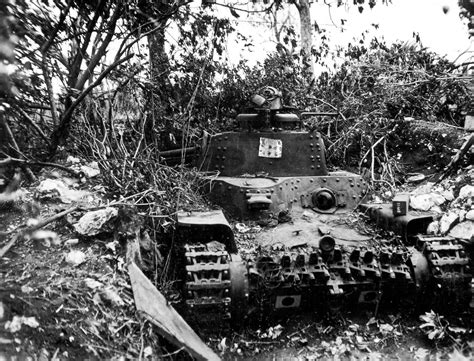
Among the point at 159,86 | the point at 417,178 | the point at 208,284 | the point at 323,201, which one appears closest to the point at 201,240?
the point at 208,284

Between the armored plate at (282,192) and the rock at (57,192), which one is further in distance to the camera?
the armored plate at (282,192)

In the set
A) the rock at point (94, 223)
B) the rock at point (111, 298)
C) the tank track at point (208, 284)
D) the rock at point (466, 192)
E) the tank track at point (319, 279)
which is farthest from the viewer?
the rock at point (466, 192)

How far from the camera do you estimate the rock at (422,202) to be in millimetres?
7023

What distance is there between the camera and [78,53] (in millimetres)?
5457

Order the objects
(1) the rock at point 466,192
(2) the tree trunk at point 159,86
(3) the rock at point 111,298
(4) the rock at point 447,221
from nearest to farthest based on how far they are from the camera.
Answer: (3) the rock at point 111,298
(4) the rock at point 447,221
(1) the rock at point 466,192
(2) the tree trunk at point 159,86

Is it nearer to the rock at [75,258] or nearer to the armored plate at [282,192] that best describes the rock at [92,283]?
the rock at [75,258]

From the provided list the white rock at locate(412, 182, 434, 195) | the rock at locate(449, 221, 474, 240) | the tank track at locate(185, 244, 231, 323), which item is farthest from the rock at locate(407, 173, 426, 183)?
the tank track at locate(185, 244, 231, 323)

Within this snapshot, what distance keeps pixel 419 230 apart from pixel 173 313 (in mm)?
2696

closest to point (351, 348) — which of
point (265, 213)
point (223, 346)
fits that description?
point (223, 346)

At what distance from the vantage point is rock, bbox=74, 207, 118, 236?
15.7ft

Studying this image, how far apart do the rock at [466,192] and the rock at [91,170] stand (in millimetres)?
4848

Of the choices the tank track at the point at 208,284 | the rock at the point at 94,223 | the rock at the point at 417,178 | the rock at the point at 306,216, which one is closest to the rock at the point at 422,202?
the rock at the point at 417,178

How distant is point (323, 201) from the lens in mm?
5816

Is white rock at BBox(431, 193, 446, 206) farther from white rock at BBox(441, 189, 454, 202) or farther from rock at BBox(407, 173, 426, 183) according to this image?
rock at BBox(407, 173, 426, 183)
